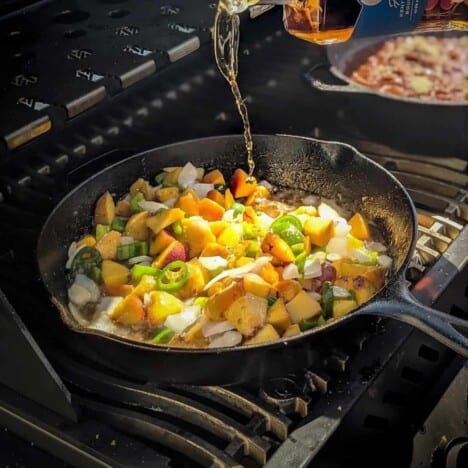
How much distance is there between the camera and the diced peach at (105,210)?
1.71 metres

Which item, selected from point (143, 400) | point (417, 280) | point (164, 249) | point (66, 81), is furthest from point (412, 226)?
point (66, 81)

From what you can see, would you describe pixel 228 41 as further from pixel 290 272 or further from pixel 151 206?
pixel 290 272

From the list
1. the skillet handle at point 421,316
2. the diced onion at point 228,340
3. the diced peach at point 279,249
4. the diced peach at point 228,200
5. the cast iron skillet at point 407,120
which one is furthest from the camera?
the cast iron skillet at point 407,120

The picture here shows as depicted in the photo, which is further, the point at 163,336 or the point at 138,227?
the point at 138,227

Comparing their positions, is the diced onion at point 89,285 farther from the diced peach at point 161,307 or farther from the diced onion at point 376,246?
the diced onion at point 376,246

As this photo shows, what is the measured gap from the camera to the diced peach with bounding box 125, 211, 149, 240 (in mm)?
1679

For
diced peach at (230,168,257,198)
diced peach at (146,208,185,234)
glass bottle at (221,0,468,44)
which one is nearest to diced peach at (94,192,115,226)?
diced peach at (146,208,185,234)

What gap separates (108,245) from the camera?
5.40ft

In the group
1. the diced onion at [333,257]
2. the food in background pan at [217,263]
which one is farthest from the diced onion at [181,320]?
the diced onion at [333,257]

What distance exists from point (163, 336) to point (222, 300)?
133 mm

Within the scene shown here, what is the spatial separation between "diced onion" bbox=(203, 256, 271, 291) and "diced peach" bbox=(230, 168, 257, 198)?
314 mm

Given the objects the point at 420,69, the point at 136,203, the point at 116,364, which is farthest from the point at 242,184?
the point at 420,69

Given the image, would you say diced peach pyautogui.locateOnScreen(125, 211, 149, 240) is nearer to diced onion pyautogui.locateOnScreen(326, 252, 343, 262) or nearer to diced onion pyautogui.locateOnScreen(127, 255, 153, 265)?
diced onion pyautogui.locateOnScreen(127, 255, 153, 265)

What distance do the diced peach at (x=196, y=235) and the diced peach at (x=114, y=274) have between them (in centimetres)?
16
